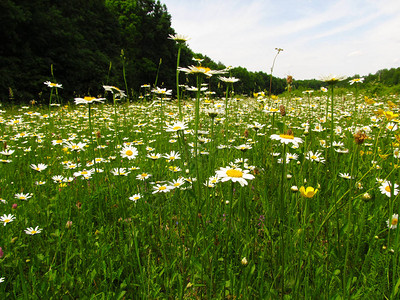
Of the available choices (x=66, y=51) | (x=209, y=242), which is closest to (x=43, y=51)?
(x=66, y=51)

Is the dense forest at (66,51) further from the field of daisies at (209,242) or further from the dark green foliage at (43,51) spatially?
the field of daisies at (209,242)

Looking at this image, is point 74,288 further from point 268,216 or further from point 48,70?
point 48,70

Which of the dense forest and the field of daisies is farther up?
the dense forest

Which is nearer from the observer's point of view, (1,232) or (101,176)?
(1,232)

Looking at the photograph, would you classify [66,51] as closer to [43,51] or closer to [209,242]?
[43,51]

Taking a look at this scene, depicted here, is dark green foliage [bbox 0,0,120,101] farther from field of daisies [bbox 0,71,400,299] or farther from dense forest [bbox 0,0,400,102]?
field of daisies [bbox 0,71,400,299]

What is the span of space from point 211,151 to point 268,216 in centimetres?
73

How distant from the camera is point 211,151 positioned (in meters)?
1.93

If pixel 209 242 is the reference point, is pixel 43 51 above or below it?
above

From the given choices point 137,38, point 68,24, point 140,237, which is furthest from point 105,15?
point 140,237

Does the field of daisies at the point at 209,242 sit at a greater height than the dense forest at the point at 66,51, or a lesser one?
lesser

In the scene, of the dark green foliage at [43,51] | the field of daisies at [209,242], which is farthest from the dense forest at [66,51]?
the field of daisies at [209,242]

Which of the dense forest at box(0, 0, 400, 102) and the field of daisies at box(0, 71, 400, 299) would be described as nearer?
the field of daisies at box(0, 71, 400, 299)

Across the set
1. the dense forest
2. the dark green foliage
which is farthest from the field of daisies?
the dark green foliage
